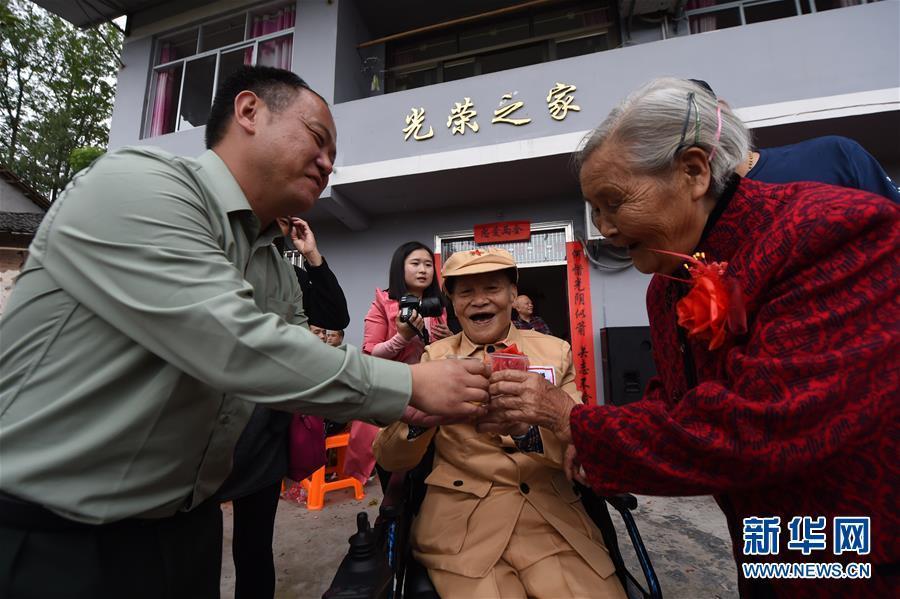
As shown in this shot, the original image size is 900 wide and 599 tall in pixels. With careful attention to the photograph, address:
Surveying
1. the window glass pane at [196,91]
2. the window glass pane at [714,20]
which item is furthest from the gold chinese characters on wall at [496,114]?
the window glass pane at [196,91]

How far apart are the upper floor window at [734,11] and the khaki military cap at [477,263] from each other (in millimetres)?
6064

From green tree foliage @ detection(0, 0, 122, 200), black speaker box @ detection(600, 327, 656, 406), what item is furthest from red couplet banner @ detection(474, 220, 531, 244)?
green tree foliage @ detection(0, 0, 122, 200)

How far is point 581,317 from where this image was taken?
224 inches

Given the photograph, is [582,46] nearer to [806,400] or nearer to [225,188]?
[225,188]


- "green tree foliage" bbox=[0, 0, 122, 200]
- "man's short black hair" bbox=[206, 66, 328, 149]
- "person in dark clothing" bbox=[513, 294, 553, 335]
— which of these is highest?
"green tree foliage" bbox=[0, 0, 122, 200]

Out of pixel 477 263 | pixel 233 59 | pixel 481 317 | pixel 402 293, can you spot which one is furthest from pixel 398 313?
pixel 233 59

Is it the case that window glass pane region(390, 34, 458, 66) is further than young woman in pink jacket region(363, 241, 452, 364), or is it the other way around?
window glass pane region(390, 34, 458, 66)

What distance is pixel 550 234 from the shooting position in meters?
5.95

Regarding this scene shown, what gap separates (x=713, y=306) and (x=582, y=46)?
22.5 ft

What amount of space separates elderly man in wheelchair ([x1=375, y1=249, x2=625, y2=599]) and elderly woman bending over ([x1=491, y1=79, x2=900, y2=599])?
1.49 feet

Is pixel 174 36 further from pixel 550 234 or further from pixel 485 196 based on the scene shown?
pixel 550 234

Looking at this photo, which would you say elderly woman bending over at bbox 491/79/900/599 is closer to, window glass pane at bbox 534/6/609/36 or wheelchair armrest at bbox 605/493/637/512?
wheelchair armrest at bbox 605/493/637/512

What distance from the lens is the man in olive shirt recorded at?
2.93ft

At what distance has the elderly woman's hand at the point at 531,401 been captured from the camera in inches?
53.7
